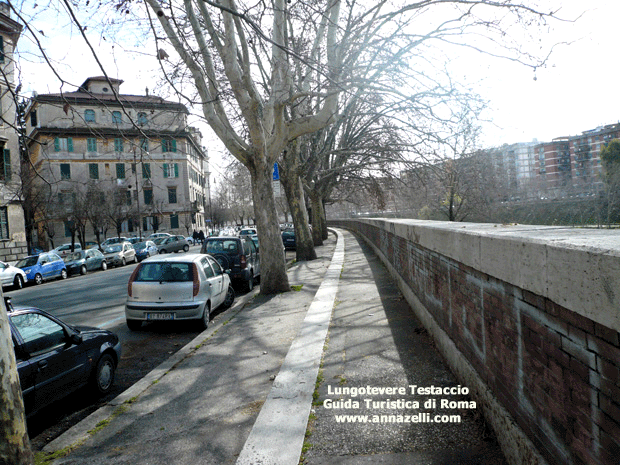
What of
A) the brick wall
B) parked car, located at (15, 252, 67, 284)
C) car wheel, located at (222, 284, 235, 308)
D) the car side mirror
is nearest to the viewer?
the brick wall

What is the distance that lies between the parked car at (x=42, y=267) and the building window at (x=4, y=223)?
7.32m

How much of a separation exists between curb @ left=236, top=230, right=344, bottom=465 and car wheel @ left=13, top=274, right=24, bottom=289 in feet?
60.6

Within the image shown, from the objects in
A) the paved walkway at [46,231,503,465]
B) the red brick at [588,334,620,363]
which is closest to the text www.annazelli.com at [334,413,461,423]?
the paved walkway at [46,231,503,465]

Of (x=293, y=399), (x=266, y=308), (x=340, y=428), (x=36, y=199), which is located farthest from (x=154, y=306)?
(x=36, y=199)

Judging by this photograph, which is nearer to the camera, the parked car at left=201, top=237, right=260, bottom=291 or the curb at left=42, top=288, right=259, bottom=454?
the curb at left=42, top=288, right=259, bottom=454

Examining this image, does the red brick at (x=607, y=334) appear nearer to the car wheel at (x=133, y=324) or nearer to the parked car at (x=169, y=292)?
the parked car at (x=169, y=292)

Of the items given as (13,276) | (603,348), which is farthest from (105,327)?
(13,276)

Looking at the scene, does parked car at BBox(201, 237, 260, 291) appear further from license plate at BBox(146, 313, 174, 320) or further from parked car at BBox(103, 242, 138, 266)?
parked car at BBox(103, 242, 138, 266)

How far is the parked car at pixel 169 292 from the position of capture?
9148 mm

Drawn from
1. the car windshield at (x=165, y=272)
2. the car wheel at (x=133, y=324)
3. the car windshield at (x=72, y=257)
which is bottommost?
the car wheel at (x=133, y=324)

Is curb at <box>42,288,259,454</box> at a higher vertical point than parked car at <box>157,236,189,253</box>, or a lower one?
higher

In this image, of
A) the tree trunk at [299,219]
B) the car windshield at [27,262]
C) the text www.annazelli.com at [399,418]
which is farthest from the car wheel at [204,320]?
the car windshield at [27,262]

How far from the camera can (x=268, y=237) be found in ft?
39.0

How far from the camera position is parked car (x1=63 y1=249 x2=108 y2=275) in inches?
1027
